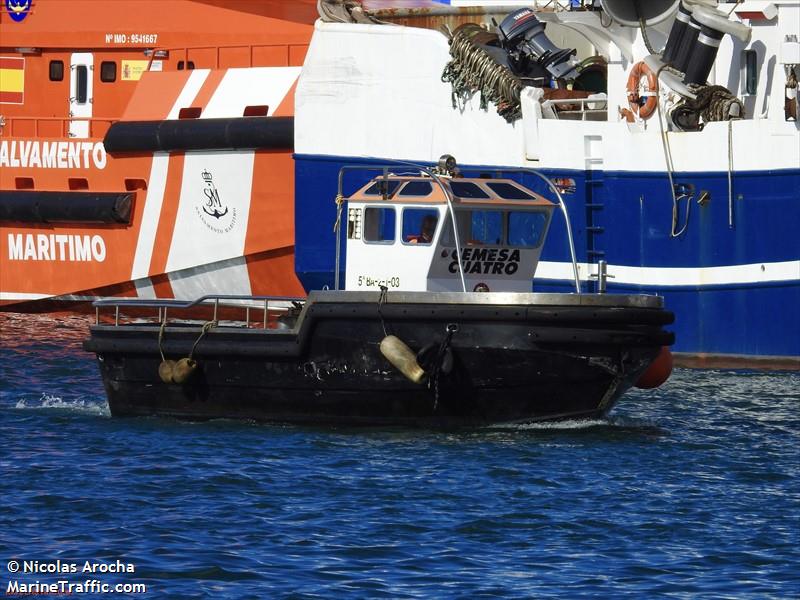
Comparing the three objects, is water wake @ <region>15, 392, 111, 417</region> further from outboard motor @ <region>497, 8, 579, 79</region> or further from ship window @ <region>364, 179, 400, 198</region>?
outboard motor @ <region>497, 8, 579, 79</region>

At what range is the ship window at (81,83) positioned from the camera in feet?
82.3

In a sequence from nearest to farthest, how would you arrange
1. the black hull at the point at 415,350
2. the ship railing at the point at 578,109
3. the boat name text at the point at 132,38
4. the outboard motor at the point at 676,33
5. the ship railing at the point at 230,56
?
the black hull at the point at 415,350
the outboard motor at the point at 676,33
the ship railing at the point at 578,109
the ship railing at the point at 230,56
the boat name text at the point at 132,38

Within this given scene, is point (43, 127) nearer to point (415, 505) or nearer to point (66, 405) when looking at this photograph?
point (66, 405)

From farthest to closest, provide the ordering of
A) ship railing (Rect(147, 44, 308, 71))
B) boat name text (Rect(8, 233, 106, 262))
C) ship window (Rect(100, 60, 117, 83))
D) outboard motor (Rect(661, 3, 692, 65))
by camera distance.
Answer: ship window (Rect(100, 60, 117, 83))
boat name text (Rect(8, 233, 106, 262))
ship railing (Rect(147, 44, 308, 71))
outboard motor (Rect(661, 3, 692, 65))

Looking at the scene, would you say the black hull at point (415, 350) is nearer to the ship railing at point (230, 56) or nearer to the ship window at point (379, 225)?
the ship window at point (379, 225)

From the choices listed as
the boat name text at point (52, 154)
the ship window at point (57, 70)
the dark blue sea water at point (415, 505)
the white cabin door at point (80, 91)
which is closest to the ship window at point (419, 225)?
the dark blue sea water at point (415, 505)

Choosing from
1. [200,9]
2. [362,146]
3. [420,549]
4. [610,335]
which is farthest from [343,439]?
[200,9]

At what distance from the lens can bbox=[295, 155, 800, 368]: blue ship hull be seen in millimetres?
17938

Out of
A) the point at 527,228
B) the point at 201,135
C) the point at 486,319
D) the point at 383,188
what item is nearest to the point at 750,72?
the point at 527,228

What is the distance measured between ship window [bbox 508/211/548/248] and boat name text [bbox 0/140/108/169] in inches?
416

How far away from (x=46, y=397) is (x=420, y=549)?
687 centimetres

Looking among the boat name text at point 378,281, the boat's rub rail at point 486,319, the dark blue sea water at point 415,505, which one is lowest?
the dark blue sea water at point 415,505

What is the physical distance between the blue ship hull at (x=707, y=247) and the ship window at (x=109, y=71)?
8332 mm

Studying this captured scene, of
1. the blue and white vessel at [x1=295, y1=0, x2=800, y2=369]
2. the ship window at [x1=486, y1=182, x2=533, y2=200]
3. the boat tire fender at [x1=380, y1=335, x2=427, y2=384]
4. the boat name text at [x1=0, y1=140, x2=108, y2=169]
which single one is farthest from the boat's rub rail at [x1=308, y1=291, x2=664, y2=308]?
the boat name text at [x1=0, y1=140, x2=108, y2=169]
